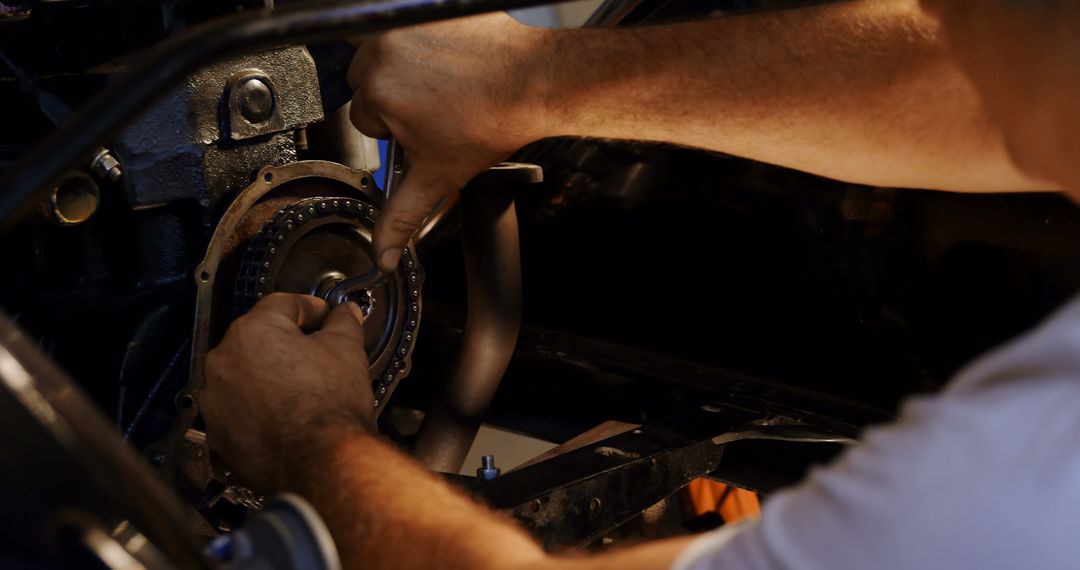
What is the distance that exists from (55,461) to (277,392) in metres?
0.36

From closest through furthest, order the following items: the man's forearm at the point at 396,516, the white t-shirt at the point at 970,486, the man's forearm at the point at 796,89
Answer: the white t-shirt at the point at 970,486 < the man's forearm at the point at 396,516 < the man's forearm at the point at 796,89

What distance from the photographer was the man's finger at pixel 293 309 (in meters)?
0.90

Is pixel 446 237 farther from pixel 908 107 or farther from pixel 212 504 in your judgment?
pixel 908 107

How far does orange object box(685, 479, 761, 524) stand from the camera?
161 cm

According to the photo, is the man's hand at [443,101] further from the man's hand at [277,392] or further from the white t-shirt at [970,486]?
the white t-shirt at [970,486]

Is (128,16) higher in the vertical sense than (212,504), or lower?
higher

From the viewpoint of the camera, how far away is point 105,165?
37.1 inches

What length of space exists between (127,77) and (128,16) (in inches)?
20.7

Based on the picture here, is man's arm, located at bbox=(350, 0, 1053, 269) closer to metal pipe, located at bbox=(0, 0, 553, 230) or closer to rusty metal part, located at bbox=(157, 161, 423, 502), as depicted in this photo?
rusty metal part, located at bbox=(157, 161, 423, 502)

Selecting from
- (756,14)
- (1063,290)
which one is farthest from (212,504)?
(1063,290)

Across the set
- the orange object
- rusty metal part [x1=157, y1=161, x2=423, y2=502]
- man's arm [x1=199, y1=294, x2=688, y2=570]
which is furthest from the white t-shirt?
the orange object

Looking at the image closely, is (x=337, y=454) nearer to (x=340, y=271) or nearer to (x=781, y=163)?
(x=340, y=271)

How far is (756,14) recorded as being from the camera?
1.11m

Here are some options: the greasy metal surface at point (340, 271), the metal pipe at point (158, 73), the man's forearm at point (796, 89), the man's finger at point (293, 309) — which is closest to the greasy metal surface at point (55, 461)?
the metal pipe at point (158, 73)
